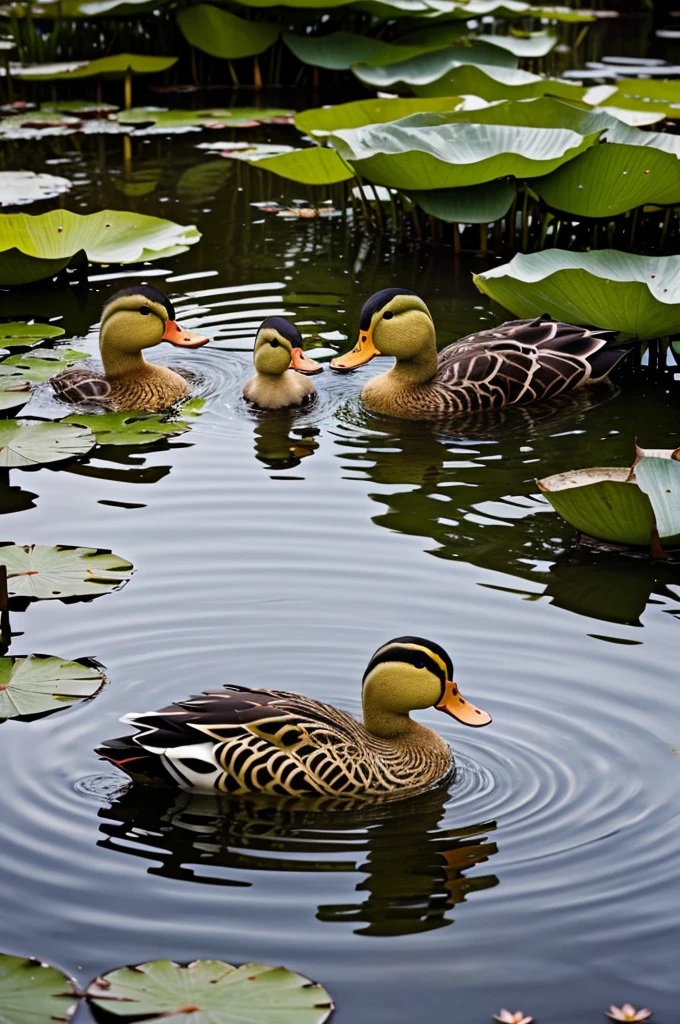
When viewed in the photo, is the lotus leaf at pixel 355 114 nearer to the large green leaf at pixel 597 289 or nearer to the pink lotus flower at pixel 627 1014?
the large green leaf at pixel 597 289

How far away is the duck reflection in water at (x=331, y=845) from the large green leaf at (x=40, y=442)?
2950mm

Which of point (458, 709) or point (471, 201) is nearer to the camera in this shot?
point (458, 709)

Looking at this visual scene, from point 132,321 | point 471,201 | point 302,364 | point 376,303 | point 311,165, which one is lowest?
point 302,364

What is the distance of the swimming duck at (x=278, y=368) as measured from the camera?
26.5 ft

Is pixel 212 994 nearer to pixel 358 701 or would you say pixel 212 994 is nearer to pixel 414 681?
pixel 414 681

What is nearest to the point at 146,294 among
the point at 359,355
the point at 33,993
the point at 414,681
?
the point at 359,355

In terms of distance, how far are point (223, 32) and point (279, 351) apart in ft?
29.7

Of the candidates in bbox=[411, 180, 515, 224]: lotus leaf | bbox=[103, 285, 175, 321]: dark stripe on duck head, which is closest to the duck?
bbox=[103, 285, 175, 321]: dark stripe on duck head

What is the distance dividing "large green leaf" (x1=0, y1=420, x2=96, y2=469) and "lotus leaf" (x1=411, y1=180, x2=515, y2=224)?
135 inches

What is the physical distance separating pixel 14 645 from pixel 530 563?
2.22 m

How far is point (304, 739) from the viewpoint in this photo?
4.40 metres

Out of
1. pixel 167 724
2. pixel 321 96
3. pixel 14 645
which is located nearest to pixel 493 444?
pixel 14 645

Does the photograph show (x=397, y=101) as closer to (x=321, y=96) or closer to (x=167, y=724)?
(x=321, y=96)

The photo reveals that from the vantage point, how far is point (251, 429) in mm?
7934
